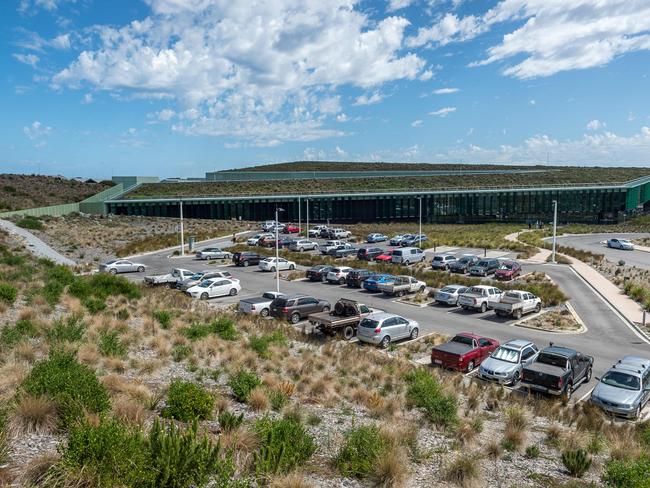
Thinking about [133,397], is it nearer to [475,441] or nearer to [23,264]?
[475,441]

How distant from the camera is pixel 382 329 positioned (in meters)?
22.8

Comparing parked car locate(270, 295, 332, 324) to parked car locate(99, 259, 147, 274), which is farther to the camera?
parked car locate(99, 259, 147, 274)

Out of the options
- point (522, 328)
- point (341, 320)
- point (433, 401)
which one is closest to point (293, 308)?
point (341, 320)

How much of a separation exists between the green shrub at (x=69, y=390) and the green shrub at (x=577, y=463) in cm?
898

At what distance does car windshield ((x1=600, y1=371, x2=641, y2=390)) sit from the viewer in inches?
655

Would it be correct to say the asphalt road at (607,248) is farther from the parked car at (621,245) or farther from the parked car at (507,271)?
the parked car at (507,271)

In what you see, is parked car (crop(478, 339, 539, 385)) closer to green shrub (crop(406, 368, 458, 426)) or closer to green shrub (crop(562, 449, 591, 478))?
green shrub (crop(406, 368, 458, 426))

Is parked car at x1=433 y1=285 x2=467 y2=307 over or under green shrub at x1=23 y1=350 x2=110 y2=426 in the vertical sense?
under

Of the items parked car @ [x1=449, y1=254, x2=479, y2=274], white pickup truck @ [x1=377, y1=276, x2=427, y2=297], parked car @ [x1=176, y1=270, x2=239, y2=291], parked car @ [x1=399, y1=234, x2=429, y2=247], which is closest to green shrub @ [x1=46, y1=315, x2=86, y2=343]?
parked car @ [x1=176, y1=270, x2=239, y2=291]

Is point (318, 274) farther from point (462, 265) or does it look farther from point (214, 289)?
point (462, 265)

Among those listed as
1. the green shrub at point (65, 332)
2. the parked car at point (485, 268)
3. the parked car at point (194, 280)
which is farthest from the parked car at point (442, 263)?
Result: the green shrub at point (65, 332)

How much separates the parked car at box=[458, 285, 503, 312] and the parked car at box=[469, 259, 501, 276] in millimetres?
10868

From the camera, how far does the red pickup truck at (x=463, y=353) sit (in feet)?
64.2

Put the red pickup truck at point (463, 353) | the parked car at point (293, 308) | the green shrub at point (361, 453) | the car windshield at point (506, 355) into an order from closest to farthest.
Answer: the green shrub at point (361, 453) < the car windshield at point (506, 355) < the red pickup truck at point (463, 353) < the parked car at point (293, 308)
